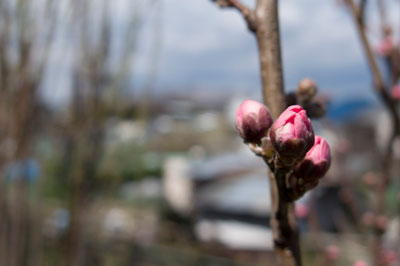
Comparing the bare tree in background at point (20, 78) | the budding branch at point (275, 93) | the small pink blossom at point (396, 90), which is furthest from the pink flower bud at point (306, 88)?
the bare tree in background at point (20, 78)

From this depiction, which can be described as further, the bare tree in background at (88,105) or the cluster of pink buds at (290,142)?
the bare tree in background at (88,105)

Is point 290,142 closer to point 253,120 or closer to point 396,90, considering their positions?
point 253,120

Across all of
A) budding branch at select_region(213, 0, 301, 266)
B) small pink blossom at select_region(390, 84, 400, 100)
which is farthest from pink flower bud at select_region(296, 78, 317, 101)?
small pink blossom at select_region(390, 84, 400, 100)

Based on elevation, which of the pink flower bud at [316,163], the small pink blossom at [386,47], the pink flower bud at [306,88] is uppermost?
the small pink blossom at [386,47]

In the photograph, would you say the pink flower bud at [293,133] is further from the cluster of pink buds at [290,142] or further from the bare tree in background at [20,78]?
the bare tree in background at [20,78]

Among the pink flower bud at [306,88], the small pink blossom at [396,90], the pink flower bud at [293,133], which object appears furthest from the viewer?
the small pink blossom at [396,90]

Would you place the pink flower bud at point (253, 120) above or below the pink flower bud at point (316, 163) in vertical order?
above

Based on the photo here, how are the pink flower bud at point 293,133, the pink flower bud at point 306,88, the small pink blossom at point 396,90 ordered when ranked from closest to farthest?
1. the pink flower bud at point 293,133
2. the pink flower bud at point 306,88
3. the small pink blossom at point 396,90

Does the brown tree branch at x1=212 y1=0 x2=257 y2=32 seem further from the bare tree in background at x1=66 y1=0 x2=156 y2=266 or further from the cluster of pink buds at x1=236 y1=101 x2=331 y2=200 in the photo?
the bare tree in background at x1=66 y1=0 x2=156 y2=266
